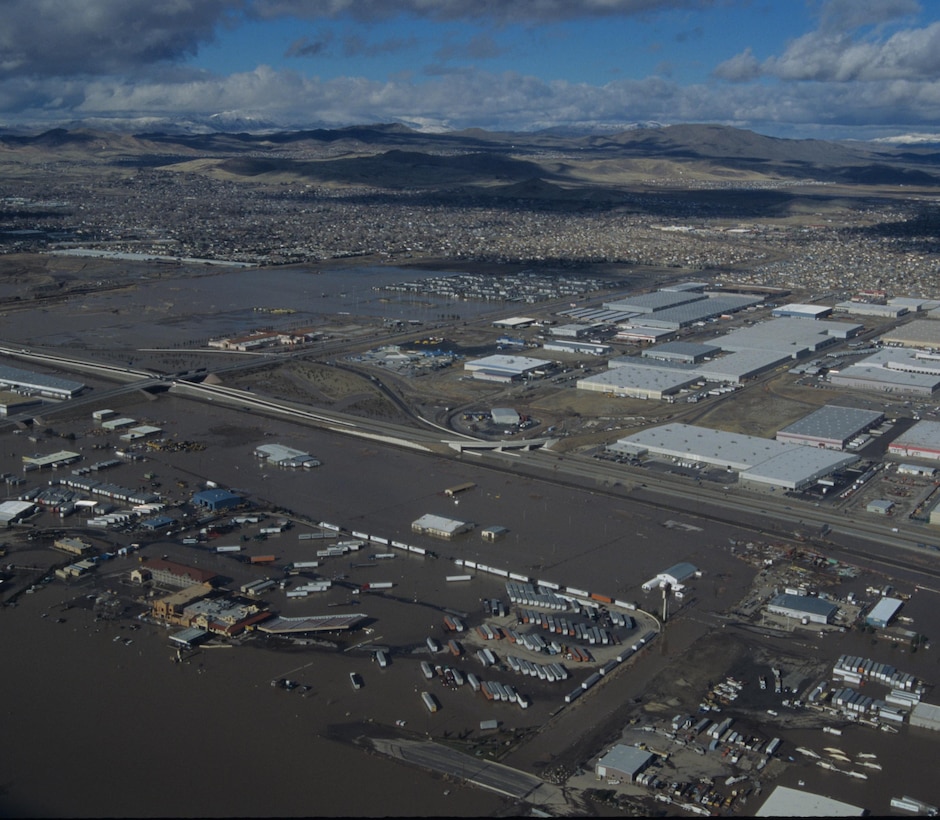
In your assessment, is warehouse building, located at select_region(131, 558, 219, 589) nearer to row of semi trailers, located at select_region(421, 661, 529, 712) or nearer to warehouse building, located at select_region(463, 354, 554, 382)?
row of semi trailers, located at select_region(421, 661, 529, 712)

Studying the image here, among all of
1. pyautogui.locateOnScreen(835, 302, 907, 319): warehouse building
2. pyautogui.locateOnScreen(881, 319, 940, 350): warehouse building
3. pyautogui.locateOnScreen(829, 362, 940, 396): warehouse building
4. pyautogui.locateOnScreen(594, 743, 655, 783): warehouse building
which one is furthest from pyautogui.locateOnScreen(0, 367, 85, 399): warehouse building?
pyautogui.locateOnScreen(835, 302, 907, 319): warehouse building

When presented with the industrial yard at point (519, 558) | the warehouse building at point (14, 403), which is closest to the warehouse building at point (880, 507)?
the industrial yard at point (519, 558)

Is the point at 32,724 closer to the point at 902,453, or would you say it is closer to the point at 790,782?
the point at 790,782

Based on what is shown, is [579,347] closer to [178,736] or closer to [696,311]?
[696,311]

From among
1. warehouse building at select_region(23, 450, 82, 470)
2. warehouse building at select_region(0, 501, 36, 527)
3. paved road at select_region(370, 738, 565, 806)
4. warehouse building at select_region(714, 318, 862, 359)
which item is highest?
warehouse building at select_region(714, 318, 862, 359)

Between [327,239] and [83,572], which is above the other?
[327,239]

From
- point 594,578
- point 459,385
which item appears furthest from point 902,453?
point 459,385

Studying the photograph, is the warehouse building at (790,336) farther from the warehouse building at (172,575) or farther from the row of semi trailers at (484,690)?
the row of semi trailers at (484,690)
